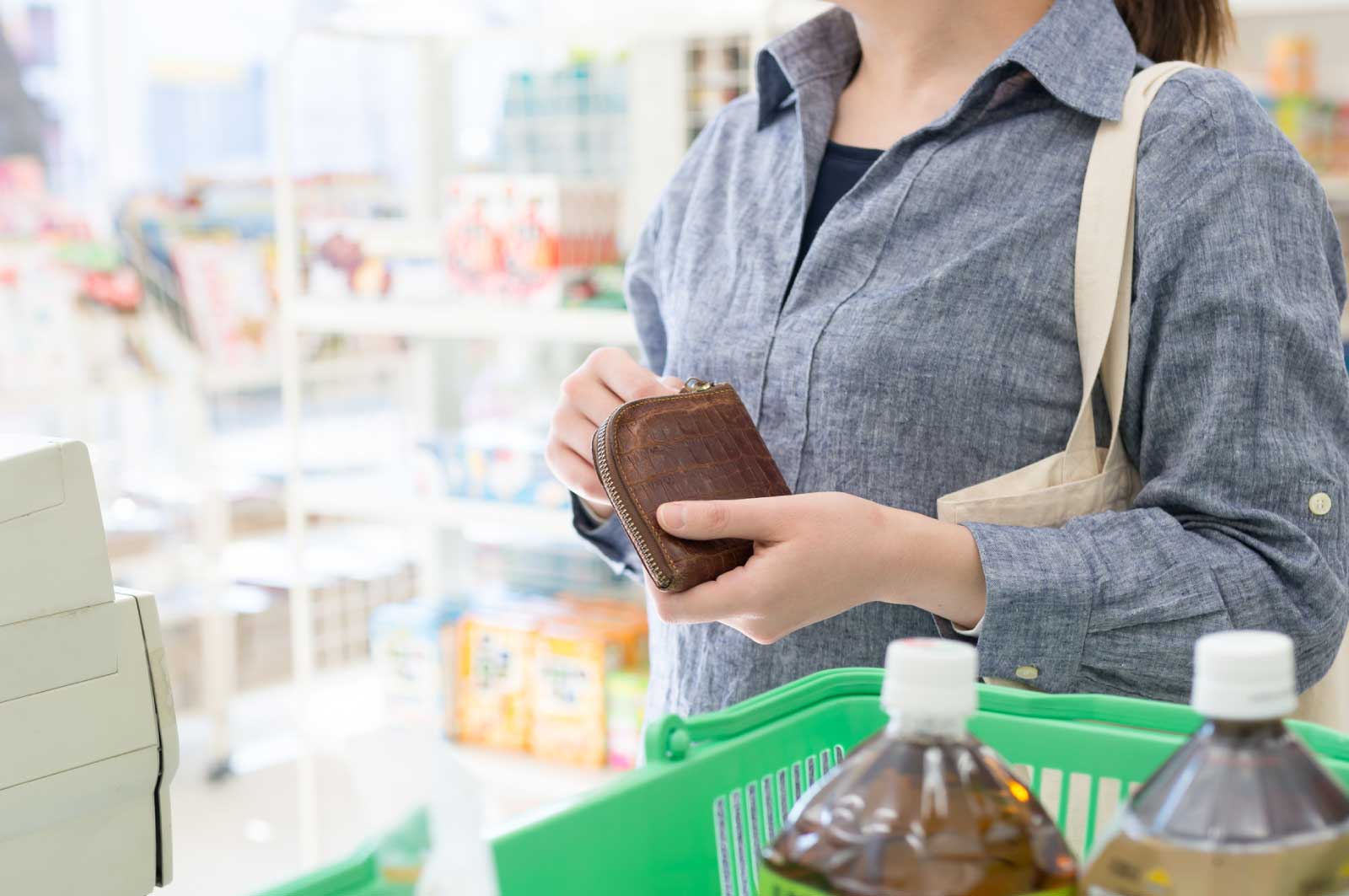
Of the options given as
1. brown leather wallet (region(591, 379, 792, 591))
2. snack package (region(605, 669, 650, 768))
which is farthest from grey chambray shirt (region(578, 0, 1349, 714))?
snack package (region(605, 669, 650, 768))

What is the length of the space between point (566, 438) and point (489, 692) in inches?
64.6

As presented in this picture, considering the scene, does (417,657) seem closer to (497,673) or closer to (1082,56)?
(497,673)

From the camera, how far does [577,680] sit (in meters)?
2.52

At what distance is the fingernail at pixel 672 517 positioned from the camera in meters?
0.87

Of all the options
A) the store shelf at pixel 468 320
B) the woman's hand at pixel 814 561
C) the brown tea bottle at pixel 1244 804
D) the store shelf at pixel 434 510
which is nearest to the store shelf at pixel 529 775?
the store shelf at pixel 434 510

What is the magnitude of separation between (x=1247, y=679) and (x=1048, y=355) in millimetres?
598

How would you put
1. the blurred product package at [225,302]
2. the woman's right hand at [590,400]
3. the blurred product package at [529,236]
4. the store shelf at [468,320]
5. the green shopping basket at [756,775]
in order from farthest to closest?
the blurred product package at [225,302], the blurred product package at [529,236], the store shelf at [468,320], the woman's right hand at [590,400], the green shopping basket at [756,775]

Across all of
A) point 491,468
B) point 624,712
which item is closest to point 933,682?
point 624,712

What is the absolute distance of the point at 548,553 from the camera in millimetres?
2932

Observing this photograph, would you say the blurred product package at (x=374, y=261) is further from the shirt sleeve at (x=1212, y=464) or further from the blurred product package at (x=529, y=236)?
the shirt sleeve at (x=1212, y=464)

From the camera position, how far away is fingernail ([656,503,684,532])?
87 centimetres

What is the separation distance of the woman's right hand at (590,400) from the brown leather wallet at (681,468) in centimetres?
8

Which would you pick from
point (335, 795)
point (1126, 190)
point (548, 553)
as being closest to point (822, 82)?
point (1126, 190)

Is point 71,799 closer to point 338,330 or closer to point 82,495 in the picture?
point 82,495
